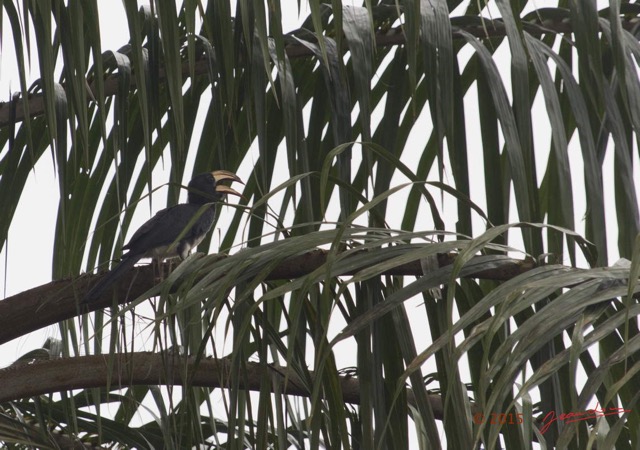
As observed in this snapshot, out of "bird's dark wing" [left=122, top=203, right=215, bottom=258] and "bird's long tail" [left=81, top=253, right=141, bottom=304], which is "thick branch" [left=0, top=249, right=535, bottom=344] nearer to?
"bird's long tail" [left=81, top=253, right=141, bottom=304]

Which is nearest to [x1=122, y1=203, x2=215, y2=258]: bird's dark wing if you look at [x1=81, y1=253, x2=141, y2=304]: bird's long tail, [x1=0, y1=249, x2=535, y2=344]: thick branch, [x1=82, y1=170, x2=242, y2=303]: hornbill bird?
[x1=82, y1=170, x2=242, y2=303]: hornbill bird

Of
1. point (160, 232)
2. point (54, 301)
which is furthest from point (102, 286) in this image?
point (160, 232)

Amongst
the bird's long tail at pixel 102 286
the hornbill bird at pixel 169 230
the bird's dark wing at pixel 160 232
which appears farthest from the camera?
the bird's dark wing at pixel 160 232

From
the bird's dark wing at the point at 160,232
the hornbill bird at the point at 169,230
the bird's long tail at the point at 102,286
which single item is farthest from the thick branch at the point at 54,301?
the bird's dark wing at the point at 160,232

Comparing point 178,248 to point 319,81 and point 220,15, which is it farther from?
point 220,15

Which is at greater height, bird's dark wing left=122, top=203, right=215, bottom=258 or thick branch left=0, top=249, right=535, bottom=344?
bird's dark wing left=122, top=203, right=215, bottom=258

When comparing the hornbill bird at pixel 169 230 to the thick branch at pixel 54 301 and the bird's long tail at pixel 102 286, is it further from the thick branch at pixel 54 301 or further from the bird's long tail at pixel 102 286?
the thick branch at pixel 54 301

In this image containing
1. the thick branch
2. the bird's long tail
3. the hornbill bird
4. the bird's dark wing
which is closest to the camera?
the thick branch

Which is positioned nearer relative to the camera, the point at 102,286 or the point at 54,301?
the point at 54,301

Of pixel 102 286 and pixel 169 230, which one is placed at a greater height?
pixel 169 230

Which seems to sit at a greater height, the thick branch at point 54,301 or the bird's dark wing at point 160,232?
the bird's dark wing at point 160,232

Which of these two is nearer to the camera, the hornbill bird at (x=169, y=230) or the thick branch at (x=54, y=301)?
the thick branch at (x=54, y=301)

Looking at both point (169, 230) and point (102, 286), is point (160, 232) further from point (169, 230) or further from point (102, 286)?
point (102, 286)

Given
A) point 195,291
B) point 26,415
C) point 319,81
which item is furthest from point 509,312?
point 26,415
